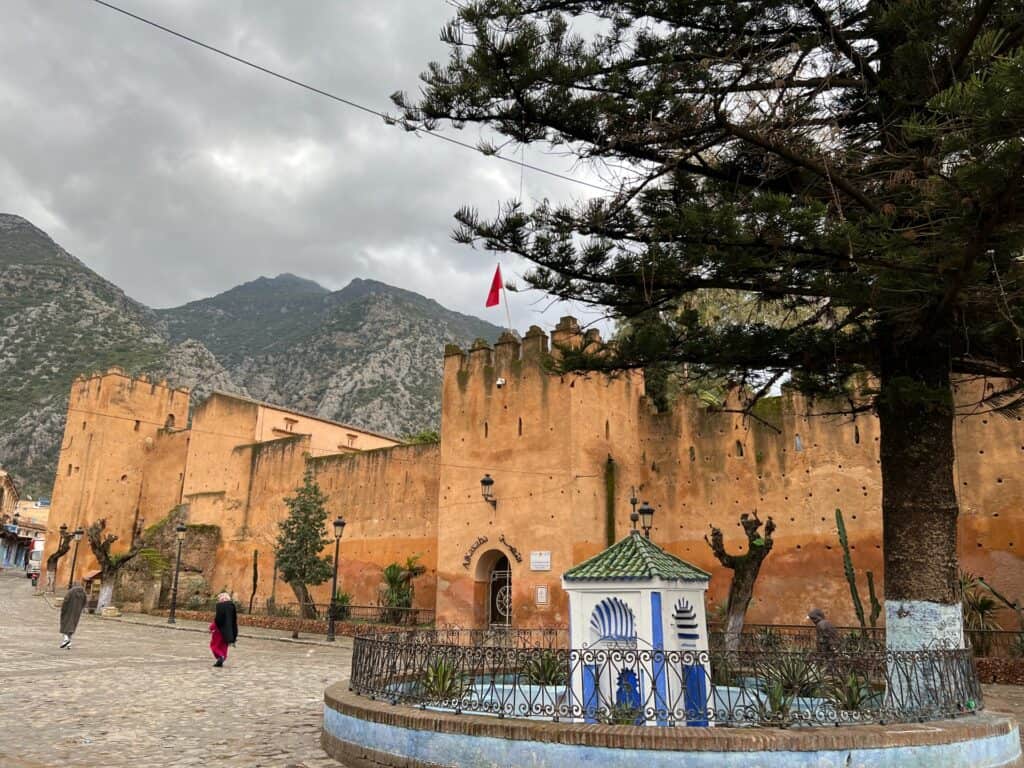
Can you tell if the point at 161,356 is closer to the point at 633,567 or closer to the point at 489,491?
the point at 489,491

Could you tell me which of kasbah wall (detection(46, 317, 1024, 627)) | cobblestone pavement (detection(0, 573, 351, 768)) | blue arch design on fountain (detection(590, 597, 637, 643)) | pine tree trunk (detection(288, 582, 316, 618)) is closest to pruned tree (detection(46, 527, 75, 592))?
kasbah wall (detection(46, 317, 1024, 627))

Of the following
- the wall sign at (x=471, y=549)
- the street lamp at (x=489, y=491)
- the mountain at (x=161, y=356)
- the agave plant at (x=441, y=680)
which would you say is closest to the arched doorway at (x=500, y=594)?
the wall sign at (x=471, y=549)

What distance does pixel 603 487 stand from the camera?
65.1ft

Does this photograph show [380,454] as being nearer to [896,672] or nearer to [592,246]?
[592,246]

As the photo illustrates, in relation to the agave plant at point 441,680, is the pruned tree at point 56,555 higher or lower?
higher

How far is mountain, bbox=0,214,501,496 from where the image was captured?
7019cm

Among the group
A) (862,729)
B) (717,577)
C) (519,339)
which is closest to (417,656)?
(862,729)

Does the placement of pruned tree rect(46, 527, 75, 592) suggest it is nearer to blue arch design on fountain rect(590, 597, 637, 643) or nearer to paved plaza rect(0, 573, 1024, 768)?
paved plaza rect(0, 573, 1024, 768)

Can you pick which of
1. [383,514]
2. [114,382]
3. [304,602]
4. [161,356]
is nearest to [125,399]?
[114,382]

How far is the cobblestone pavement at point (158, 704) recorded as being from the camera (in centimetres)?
700

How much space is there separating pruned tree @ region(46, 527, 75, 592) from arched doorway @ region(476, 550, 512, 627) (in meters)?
26.1

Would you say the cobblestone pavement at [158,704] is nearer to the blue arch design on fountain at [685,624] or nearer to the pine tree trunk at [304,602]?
the blue arch design on fountain at [685,624]

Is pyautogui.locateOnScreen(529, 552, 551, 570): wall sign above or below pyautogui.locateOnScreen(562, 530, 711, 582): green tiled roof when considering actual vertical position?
above

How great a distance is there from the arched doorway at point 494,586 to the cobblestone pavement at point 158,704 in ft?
12.4
